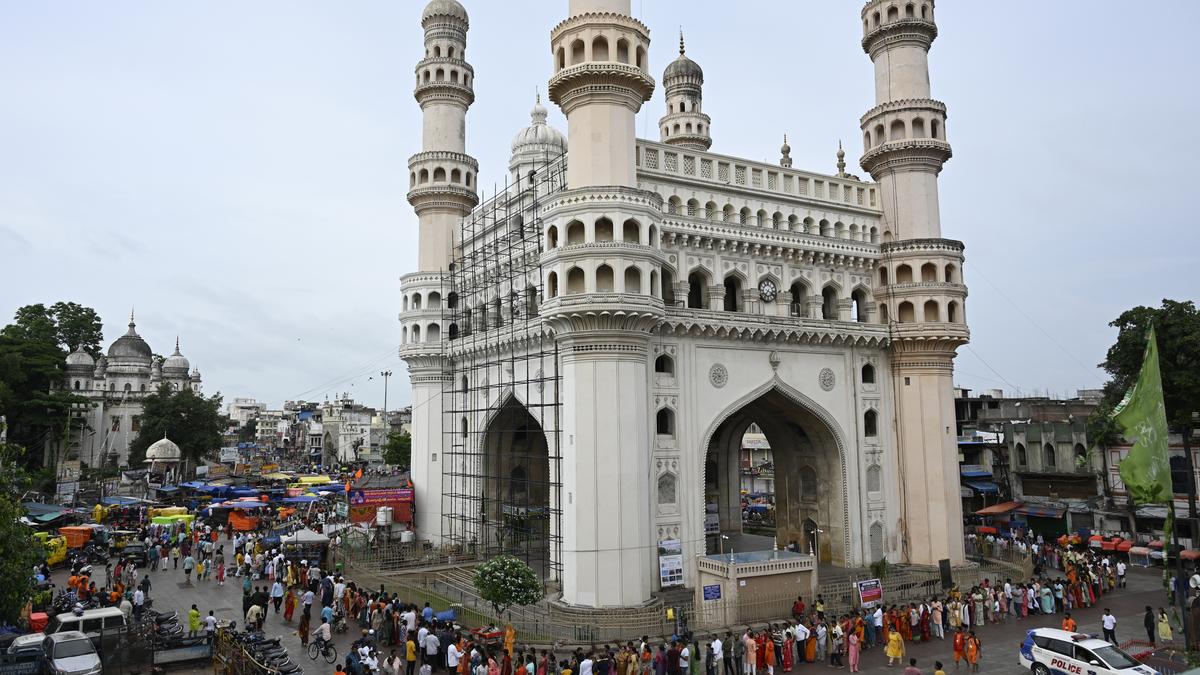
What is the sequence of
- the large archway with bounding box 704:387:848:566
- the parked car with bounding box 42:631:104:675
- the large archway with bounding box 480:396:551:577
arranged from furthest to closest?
the large archway with bounding box 480:396:551:577 → the large archway with bounding box 704:387:848:566 → the parked car with bounding box 42:631:104:675

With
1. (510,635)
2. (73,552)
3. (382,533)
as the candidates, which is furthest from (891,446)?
(73,552)

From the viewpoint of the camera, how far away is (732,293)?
30.9 m

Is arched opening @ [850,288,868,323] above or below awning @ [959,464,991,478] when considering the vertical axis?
above

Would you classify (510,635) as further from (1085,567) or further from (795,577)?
(1085,567)

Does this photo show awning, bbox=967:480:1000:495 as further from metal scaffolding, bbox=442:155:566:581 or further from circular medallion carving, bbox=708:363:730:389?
metal scaffolding, bbox=442:155:566:581

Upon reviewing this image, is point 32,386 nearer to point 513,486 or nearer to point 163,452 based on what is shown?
point 163,452

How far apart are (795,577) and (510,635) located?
9854 millimetres

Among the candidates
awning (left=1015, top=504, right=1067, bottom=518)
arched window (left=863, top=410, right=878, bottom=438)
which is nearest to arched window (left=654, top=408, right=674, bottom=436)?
arched window (left=863, top=410, right=878, bottom=438)

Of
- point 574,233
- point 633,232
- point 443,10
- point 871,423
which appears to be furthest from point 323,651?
point 443,10

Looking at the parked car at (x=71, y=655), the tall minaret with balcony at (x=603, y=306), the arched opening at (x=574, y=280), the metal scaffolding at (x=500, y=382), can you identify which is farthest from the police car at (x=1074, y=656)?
the parked car at (x=71, y=655)

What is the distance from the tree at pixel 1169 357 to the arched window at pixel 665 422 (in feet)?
A: 63.6

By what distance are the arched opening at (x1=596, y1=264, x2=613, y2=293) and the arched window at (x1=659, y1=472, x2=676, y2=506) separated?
663 centimetres

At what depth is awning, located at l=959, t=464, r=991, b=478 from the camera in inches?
1805

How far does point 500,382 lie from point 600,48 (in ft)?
44.2
